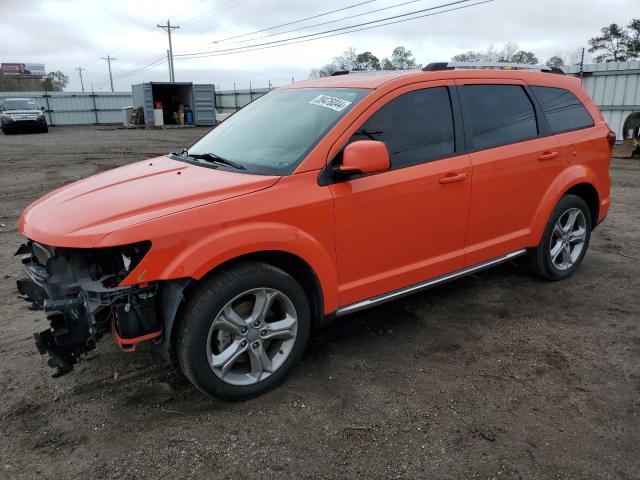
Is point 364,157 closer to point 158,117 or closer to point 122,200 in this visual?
point 122,200

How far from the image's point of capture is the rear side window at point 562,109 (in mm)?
4488

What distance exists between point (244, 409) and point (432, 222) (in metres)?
1.78

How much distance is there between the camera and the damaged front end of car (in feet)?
8.71

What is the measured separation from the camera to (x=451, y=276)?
3947mm

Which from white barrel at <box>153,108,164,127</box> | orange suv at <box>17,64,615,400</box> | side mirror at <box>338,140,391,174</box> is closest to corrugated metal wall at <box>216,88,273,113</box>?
white barrel at <box>153,108,164,127</box>

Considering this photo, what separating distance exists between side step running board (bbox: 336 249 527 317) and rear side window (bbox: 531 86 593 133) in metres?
1.16

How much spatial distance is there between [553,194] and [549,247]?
513mm

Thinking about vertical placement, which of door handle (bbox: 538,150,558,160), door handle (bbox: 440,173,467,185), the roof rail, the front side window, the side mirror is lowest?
door handle (bbox: 440,173,467,185)

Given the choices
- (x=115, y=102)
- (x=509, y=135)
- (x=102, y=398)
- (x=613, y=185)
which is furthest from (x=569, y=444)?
(x=115, y=102)

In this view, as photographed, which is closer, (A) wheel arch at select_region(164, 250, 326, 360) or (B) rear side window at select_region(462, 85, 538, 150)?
(A) wheel arch at select_region(164, 250, 326, 360)

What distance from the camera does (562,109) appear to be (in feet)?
15.2

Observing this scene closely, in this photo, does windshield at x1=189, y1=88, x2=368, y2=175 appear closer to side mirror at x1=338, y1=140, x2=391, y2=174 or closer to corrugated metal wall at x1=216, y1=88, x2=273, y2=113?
side mirror at x1=338, y1=140, x2=391, y2=174

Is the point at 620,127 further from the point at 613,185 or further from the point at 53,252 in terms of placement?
the point at 53,252

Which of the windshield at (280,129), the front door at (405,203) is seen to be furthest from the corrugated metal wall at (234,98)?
the front door at (405,203)
